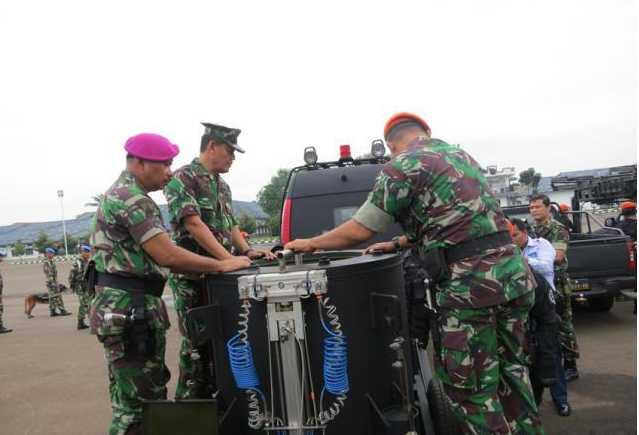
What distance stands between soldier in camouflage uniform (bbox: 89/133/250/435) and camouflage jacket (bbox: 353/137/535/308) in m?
0.87

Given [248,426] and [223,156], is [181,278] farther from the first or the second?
[248,426]

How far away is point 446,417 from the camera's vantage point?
118 inches

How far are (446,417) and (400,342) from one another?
2.68 feet

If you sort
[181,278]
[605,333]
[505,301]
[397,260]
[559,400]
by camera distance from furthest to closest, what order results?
[605,333], [559,400], [181,278], [397,260], [505,301]

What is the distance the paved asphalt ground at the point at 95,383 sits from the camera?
3908mm

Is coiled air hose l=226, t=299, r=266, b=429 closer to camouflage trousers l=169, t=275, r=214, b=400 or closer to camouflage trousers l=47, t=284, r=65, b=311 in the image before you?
camouflage trousers l=169, t=275, r=214, b=400

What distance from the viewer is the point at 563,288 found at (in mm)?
4793

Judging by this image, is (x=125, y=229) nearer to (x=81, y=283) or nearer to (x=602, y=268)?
(x=602, y=268)

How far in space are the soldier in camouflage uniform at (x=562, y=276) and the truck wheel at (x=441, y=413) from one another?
1.81 metres

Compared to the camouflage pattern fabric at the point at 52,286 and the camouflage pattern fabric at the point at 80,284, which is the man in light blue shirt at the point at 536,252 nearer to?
the camouflage pattern fabric at the point at 80,284

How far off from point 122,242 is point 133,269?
0.53 feet

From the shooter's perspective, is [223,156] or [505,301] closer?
[505,301]

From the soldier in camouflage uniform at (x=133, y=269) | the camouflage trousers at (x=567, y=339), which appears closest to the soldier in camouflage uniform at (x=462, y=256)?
the soldier in camouflage uniform at (x=133, y=269)

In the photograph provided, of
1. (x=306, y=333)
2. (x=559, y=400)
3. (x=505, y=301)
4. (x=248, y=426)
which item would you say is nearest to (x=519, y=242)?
(x=559, y=400)
